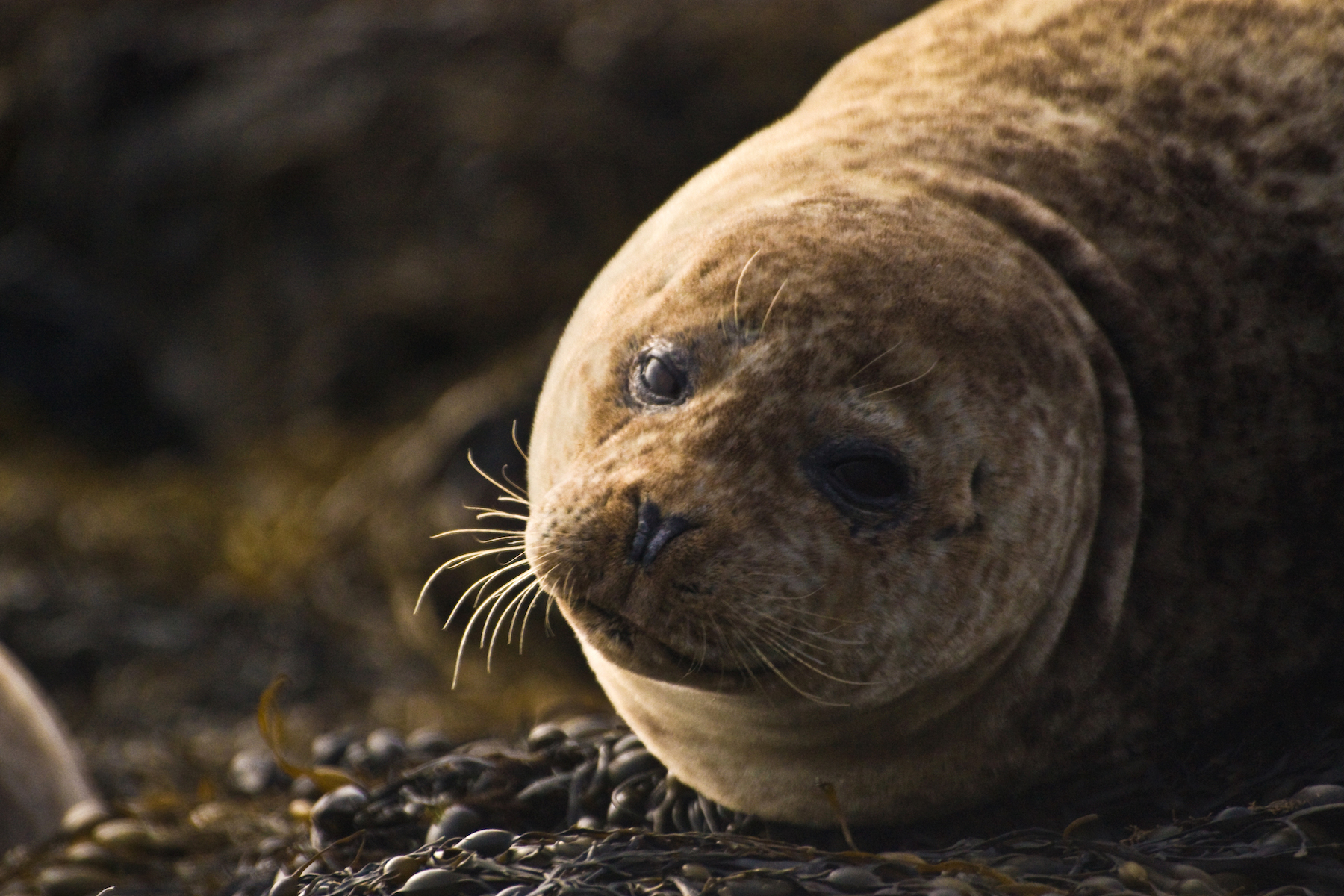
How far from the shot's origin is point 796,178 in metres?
2.77

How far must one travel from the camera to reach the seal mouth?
2.31 m

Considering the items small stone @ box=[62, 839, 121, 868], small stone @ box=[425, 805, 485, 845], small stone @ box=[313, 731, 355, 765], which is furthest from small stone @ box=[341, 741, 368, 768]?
small stone @ box=[425, 805, 485, 845]

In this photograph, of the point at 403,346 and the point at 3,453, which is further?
the point at 3,453

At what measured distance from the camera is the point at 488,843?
103 inches

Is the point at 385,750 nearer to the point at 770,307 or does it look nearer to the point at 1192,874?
the point at 770,307

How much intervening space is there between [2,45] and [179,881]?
1265cm

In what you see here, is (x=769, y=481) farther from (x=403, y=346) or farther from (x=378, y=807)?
(x=403, y=346)

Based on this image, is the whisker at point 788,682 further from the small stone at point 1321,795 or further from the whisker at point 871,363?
the small stone at point 1321,795

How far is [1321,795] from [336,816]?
225cm

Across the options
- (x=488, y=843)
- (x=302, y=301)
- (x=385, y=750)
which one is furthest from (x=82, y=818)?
(x=302, y=301)

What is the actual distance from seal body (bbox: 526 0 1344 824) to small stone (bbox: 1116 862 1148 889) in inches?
14.5

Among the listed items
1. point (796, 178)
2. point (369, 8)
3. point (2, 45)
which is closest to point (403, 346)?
point (369, 8)

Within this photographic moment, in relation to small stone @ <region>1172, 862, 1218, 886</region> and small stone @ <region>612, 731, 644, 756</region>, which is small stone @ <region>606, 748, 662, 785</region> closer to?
small stone @ <region>612, 731, 644, 756</region>

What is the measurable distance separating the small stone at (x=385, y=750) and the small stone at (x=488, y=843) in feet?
3.92
